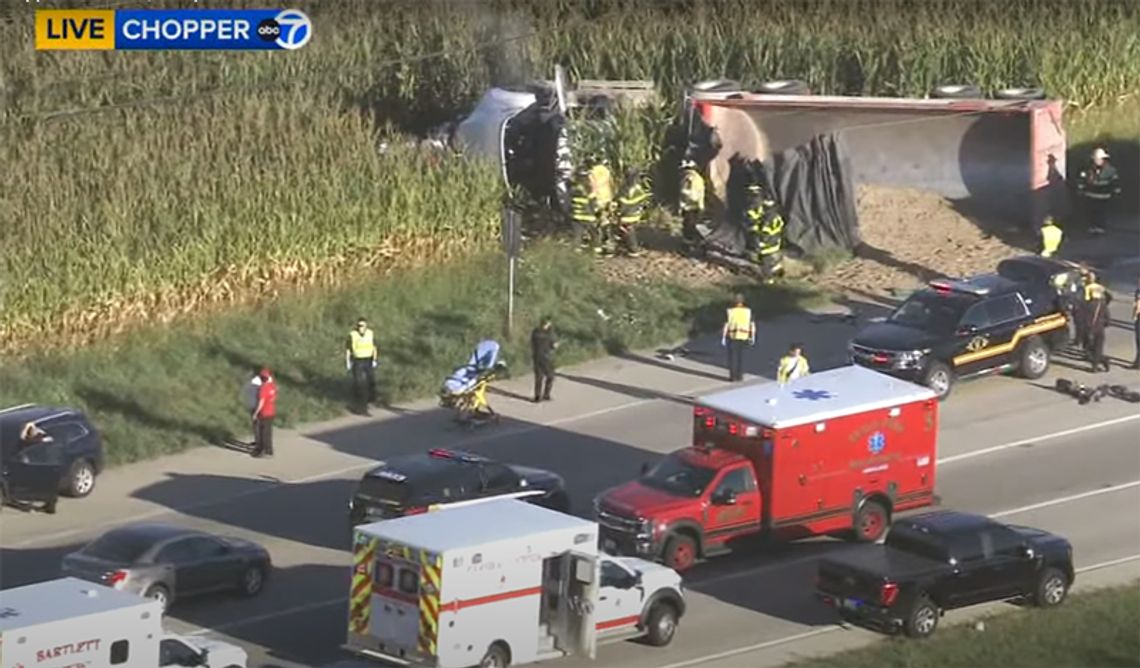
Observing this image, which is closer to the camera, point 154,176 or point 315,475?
point 315,475

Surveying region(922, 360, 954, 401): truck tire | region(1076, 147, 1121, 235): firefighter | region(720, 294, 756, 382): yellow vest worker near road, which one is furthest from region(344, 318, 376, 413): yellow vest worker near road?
region(1076, 147, 1121, 235): firefighter

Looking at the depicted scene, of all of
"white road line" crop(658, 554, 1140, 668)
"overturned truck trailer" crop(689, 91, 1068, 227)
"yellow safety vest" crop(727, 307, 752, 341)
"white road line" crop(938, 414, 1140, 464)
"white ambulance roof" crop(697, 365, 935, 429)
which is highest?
"overturned truck trailer" crop(689, 91, 1068, 227)

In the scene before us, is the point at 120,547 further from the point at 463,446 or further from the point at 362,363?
the point at 362,363

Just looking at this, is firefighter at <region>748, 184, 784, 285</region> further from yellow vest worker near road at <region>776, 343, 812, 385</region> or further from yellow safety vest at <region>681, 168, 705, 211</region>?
yellow vest worker near road at <region>776, 343, 812, 385</region>

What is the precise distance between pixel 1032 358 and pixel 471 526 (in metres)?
13.9

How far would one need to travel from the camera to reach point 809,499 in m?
32.4

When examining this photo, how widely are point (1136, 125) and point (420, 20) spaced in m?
14.9

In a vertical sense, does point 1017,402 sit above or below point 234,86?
below

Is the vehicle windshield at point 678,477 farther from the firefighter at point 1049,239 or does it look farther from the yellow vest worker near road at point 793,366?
the firefighter at point 1049,239

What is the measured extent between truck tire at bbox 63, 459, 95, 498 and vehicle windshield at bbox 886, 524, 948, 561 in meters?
11.6

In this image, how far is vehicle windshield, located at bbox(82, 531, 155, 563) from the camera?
30.7 m

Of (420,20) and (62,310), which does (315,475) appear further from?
(420,20)

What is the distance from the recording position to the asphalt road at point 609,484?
30.4m

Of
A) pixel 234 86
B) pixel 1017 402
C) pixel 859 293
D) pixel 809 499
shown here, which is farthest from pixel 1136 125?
pixel 809 499
